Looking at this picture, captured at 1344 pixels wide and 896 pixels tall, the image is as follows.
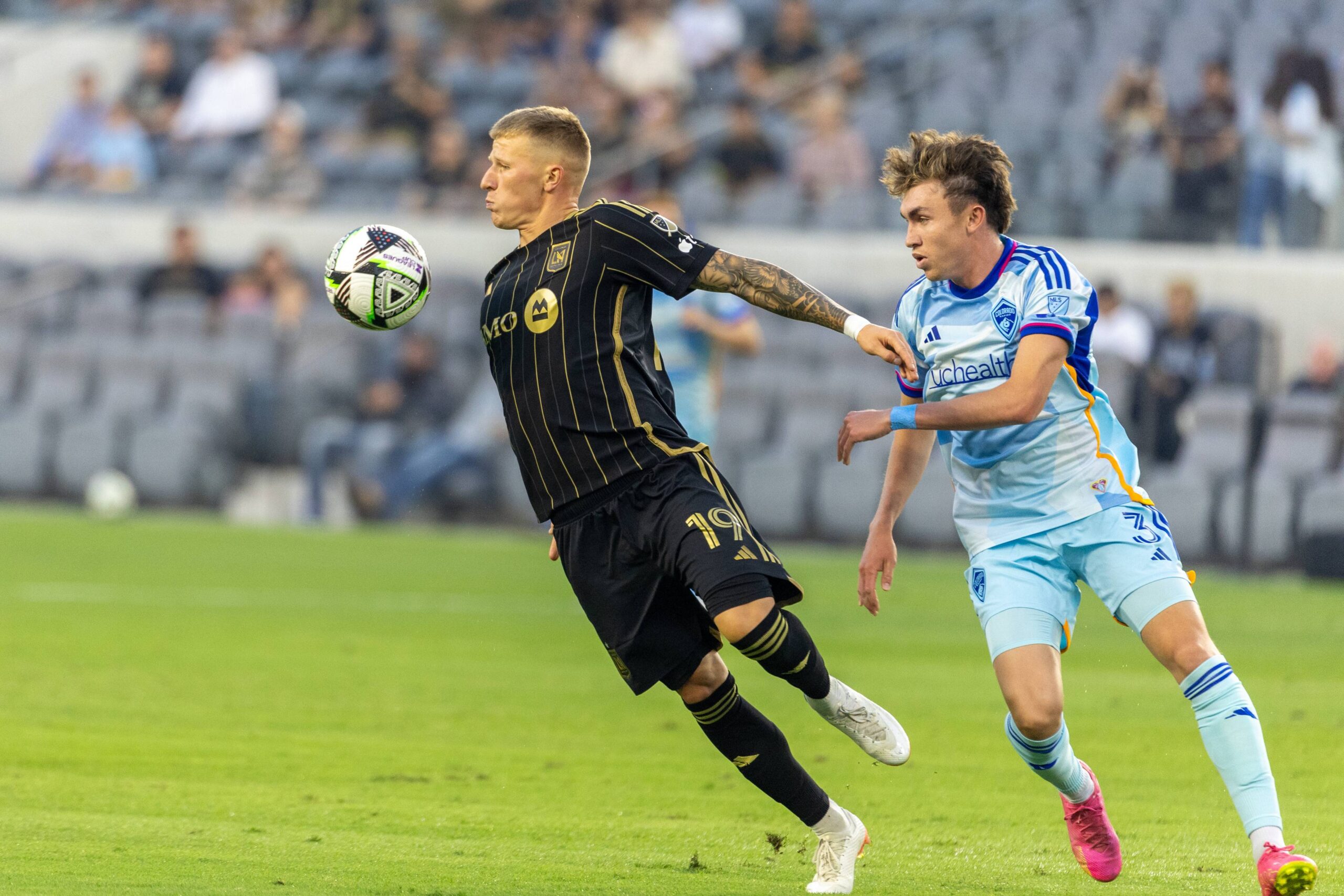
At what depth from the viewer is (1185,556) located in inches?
637

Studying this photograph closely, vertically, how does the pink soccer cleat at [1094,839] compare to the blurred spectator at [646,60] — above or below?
below

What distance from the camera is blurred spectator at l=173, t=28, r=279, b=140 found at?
917 inches

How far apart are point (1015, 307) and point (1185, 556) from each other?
1154cm

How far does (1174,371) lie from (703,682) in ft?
40.4

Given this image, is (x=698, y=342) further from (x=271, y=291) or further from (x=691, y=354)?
(x=271, y=291)

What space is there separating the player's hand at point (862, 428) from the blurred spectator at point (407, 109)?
17.7m

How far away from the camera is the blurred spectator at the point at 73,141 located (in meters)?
23.4

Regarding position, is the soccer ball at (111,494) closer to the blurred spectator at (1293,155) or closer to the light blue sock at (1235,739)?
the blurred spectator at (1293,155)

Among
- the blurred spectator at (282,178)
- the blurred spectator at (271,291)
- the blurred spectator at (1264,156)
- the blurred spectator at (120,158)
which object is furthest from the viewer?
the blurred spectator at (120,158)

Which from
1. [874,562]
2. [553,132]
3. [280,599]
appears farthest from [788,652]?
[280,599]

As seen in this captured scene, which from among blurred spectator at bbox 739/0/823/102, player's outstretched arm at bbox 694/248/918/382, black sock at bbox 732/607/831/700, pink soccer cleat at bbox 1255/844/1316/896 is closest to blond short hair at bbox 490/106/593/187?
player's outstretched arm at bbox 694/248/918/382

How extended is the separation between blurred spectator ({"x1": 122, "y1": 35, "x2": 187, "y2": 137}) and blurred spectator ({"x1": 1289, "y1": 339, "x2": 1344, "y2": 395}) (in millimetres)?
15070

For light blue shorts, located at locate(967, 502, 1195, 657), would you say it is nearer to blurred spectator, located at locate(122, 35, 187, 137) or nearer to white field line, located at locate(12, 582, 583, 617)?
white field line, located at locate(12, 582, 583, 617)

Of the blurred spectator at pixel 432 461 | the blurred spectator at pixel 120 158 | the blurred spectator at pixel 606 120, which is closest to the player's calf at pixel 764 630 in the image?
the blurred spectator at pixel 432 461
